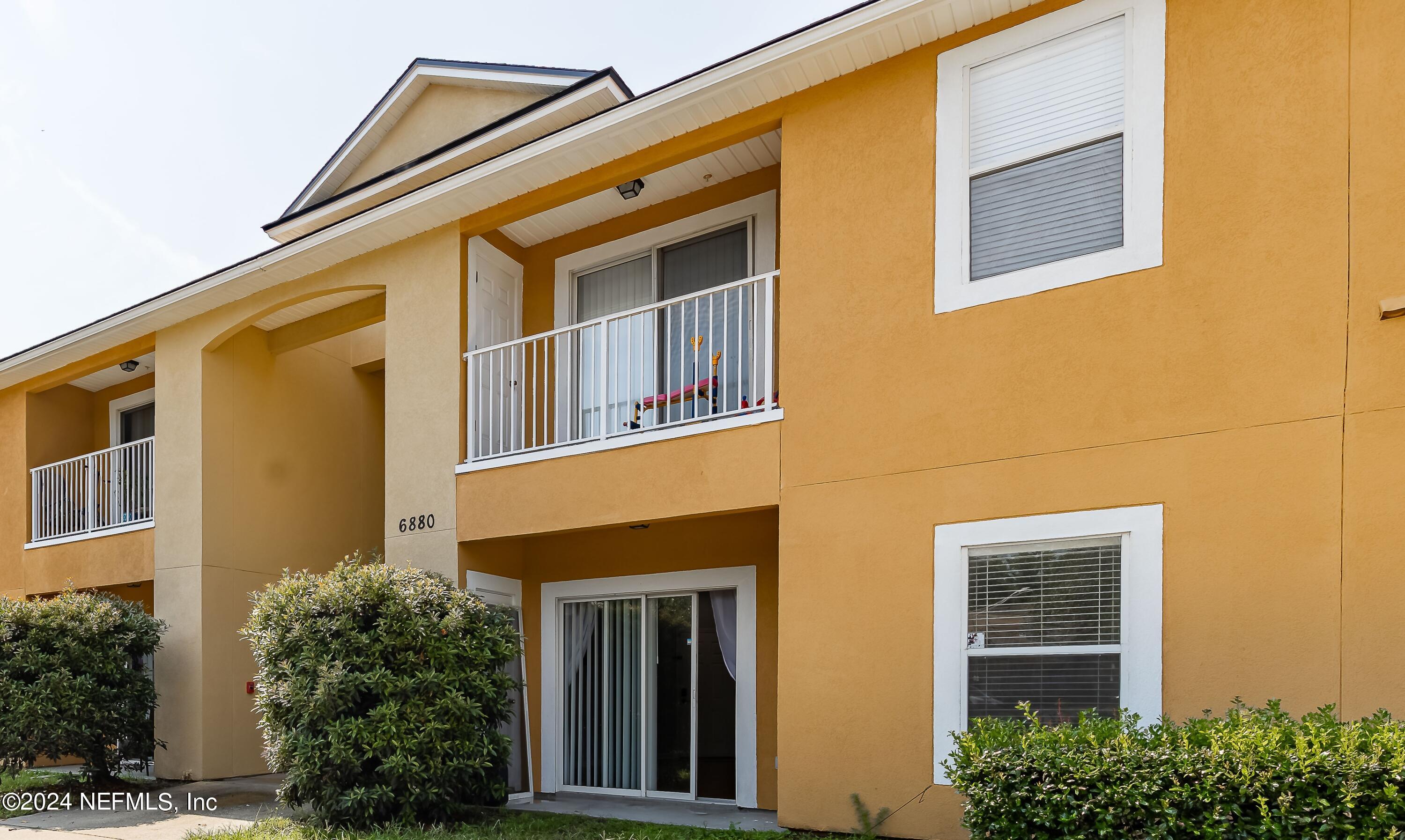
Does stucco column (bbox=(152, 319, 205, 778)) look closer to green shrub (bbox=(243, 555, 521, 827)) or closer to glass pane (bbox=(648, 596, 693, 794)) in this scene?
green shrub (bbox=(243, 555, 521, 827))

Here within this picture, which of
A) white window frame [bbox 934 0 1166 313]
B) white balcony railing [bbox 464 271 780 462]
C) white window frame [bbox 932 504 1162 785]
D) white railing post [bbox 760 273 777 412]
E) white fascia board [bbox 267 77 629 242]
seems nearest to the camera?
white window frame [bbox 932 504 1162 785]

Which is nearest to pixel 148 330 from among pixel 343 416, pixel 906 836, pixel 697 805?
pixel 343 416

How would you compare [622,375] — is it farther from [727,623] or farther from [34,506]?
[34,506]

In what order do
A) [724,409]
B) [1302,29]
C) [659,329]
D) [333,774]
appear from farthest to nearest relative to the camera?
[659,329], [724,409], [333,774], [1302,29]

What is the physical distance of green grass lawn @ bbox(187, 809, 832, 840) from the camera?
7.55m

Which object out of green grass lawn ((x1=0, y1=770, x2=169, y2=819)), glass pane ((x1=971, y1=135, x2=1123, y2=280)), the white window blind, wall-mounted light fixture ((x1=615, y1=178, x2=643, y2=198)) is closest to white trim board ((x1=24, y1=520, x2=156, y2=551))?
green grass lawn ((x1=0, y1=770, x2=169, y2=819))

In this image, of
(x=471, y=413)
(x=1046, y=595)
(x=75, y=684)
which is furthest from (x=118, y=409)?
(x=1046, y=595)

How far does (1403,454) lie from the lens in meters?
5.42

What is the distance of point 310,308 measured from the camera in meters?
12.2

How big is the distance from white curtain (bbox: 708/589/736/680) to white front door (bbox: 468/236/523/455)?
2.52 metres

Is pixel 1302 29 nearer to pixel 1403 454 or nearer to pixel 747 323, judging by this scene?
pixel 1403 454

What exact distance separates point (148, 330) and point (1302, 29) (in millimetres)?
12614

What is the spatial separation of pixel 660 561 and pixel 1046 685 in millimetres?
4400

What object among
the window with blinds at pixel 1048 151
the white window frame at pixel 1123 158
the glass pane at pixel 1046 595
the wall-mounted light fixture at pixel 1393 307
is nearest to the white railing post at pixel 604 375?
the white window frame at pixel 1123 158
